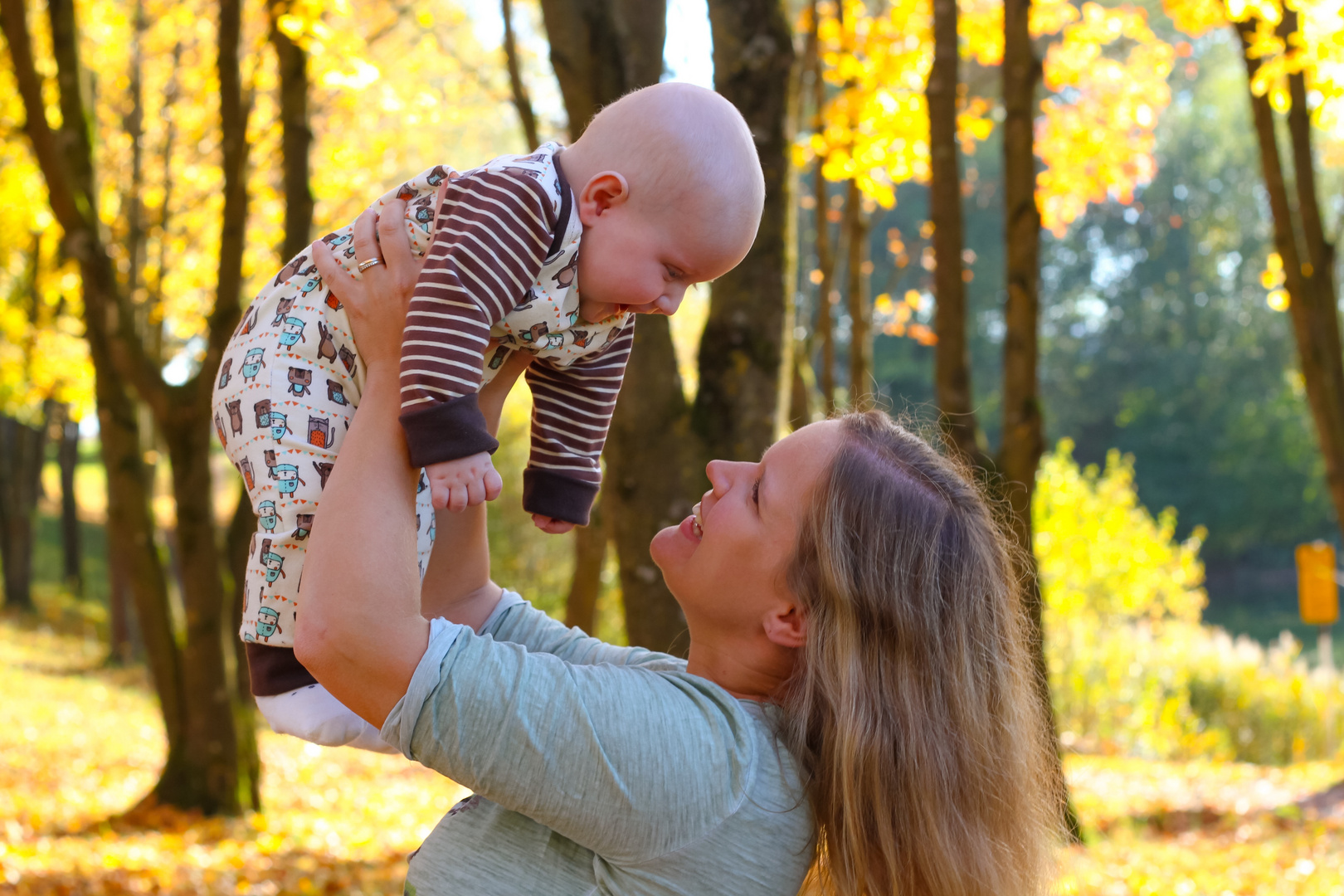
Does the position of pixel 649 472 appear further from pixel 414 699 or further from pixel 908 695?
pixel 414 699

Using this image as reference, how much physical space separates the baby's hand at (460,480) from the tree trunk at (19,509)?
771 inches

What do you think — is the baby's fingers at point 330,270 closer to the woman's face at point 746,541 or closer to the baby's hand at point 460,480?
the baby's hand at point 460,480

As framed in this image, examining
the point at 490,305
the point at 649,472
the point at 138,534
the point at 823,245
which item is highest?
the point at 823,245

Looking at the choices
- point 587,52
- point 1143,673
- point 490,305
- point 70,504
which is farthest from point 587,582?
point 70,504

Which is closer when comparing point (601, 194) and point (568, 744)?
point (568, 744)

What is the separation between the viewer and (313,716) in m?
1.60

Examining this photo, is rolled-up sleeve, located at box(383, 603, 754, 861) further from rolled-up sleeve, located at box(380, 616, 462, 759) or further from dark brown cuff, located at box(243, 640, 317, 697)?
dark brown cuff, located at box(243, 640, 317, 697)

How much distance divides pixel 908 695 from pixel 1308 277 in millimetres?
6123

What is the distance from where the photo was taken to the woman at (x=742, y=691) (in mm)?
1277

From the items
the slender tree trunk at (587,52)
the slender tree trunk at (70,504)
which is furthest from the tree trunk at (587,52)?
the slender tree trunk at (70,504)

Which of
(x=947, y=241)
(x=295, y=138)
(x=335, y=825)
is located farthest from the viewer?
(x=335, y=825)

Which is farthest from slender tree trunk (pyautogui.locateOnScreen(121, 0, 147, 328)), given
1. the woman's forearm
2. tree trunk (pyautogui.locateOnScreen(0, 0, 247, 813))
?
the woman's forearm

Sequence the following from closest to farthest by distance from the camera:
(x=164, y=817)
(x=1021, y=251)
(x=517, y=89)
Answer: (x=1021, y=251) → (x=517, y=89) → (x=164, y=817)

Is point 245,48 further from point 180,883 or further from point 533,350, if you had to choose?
point 533,350
